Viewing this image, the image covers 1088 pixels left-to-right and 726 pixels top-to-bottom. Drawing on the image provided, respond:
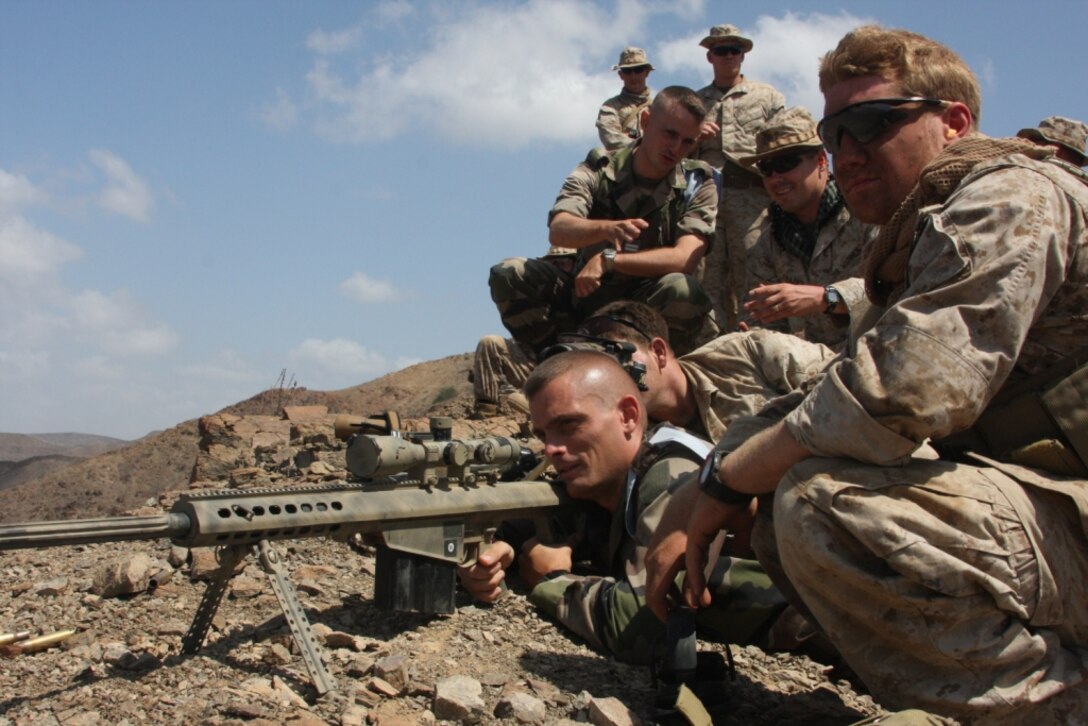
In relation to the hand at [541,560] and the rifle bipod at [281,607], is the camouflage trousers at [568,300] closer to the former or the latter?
the hand at [541,560]

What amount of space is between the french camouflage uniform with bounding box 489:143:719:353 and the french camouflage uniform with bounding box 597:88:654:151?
95.6 inches

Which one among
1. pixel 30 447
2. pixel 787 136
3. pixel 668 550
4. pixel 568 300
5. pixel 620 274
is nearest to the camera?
pixel 668 550

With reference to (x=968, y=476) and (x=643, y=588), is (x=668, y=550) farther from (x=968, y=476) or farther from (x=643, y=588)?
(x=968, y=476)

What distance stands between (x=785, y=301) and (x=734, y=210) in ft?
6.81

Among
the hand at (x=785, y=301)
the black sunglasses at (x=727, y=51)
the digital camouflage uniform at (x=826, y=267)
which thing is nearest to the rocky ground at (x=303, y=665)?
the hand at (x=785, y=301)

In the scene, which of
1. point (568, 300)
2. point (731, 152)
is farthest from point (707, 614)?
point (731, 152)

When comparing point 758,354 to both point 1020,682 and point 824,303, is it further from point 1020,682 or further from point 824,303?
point 1020,682

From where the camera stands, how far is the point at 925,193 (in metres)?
2.91

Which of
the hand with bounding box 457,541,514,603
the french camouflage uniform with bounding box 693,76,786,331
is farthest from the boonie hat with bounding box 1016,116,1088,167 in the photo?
the hand with bounding box 457,541,514,603

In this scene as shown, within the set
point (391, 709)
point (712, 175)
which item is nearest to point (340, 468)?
point (712, 175)

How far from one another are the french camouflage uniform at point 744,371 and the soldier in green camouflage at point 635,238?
120 centimetres

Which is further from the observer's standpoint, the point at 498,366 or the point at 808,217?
the point at 498,366

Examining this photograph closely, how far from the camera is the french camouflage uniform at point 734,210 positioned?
7.21 meters

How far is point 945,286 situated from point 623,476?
2230mm
